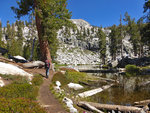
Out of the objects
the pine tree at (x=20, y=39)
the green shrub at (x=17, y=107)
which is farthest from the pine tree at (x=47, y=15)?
the pine tree at (x=20, y=39)

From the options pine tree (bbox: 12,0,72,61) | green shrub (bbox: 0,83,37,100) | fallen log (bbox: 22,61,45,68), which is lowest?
green shrub (bbox: 0,83,37,100)

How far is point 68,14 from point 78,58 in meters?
90.5

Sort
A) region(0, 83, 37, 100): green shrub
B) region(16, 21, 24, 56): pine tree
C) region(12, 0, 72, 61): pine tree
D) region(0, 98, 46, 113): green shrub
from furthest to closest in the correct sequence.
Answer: region(16, 21, 24, 56): pine tree → region(12, 0, 72, 61): pine tree → region(0, 83, 37, 100): green shrub → region(0, 98, 46, 113): green shrub

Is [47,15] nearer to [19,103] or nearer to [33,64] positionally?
[33,64]

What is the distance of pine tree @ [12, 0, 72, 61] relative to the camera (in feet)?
54.9

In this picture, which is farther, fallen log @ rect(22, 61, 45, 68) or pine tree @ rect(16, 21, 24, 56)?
pine tree @ rect(16, 21, 24, 56)

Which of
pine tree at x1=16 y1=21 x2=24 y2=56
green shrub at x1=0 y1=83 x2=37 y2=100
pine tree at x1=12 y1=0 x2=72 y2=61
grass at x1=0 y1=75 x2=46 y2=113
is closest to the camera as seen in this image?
grass at x1=0 y1=75 x2=46 y2=113

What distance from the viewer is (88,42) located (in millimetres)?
138250

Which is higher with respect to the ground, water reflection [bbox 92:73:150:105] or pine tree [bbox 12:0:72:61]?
pine tree [bbox 12:0:72:61]

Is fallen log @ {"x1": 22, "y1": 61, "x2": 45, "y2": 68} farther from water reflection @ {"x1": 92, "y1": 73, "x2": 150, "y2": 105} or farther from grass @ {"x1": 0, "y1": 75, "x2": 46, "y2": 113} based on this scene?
water reflection @ {"x1": 92, "y1": 73, "x2": 150, "y2": 105}

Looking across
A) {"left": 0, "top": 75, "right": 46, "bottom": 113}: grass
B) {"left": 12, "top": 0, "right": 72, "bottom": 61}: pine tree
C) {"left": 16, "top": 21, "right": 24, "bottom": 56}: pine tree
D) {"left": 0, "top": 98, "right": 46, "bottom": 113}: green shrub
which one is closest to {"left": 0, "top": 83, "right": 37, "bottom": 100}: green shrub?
{"left": 0, "top": 75, "right": 46, "bottom": 113}: grass

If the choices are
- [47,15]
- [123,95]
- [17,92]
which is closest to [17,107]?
[17,92]

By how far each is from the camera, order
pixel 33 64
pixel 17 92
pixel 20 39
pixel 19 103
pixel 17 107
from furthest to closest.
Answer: pixel 20 39, pixel 33 64, pixel 17 92, pixel 19 103, pixel 17 107

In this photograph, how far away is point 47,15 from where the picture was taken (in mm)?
17641
